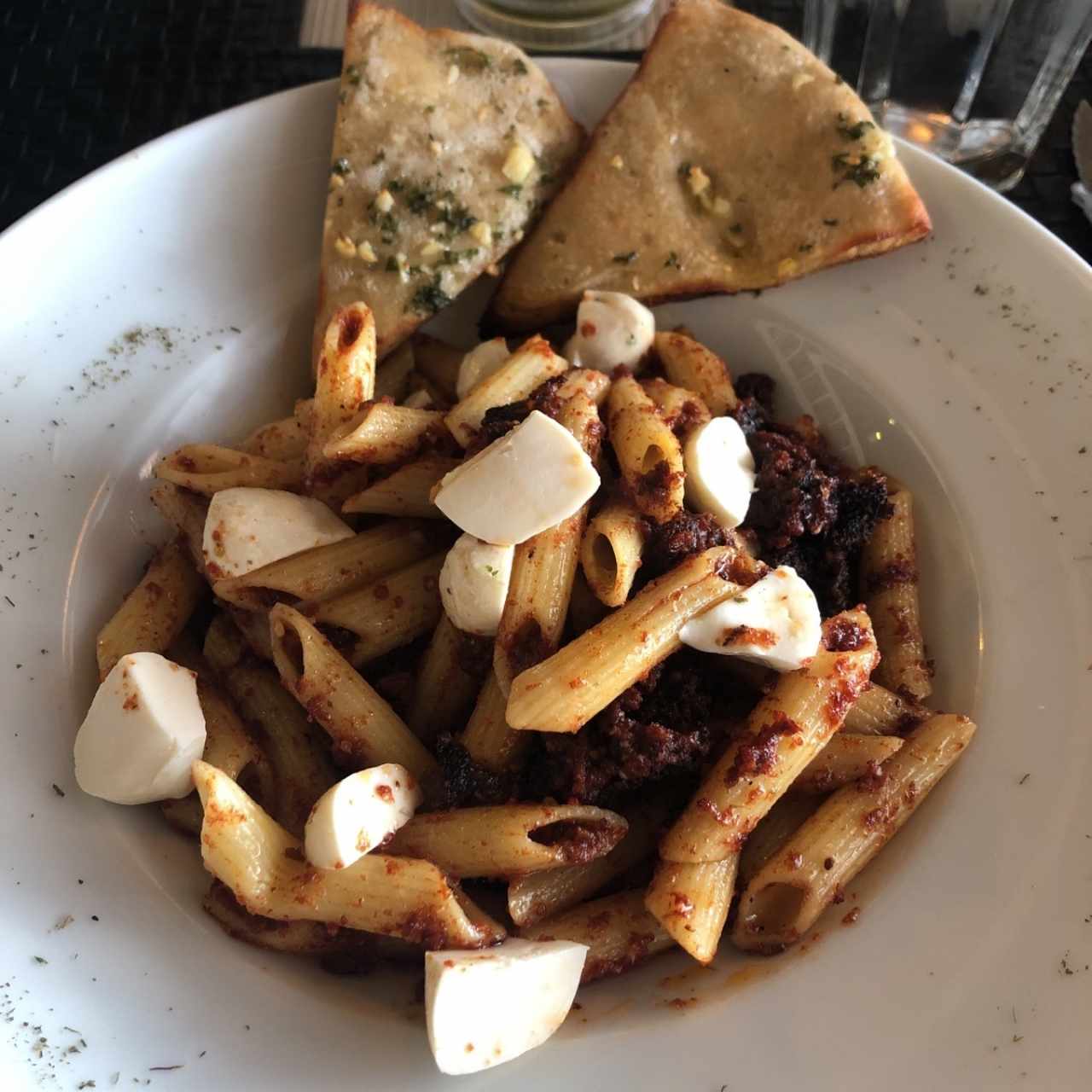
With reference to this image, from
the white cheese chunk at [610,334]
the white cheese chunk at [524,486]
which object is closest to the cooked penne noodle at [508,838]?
the white cheese chunk at [524,486]

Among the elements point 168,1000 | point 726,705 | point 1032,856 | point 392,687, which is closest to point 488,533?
point 392,687

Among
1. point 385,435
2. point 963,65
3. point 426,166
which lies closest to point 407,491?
point 385,435

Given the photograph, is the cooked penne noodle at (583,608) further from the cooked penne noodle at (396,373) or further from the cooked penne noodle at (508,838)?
the cooked penne noodle at (396,373)

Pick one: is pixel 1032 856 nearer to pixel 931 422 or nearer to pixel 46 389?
pixel 931 422

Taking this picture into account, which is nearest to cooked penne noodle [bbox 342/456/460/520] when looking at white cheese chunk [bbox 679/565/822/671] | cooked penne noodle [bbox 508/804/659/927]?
white cheese chunk [bbox 679/565/822/671]

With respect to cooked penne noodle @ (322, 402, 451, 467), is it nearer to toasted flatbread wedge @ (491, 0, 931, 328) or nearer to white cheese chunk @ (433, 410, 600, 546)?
white cheese chunk @ (433, 410, 600, 546)

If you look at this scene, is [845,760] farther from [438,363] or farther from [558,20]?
[558,20]
